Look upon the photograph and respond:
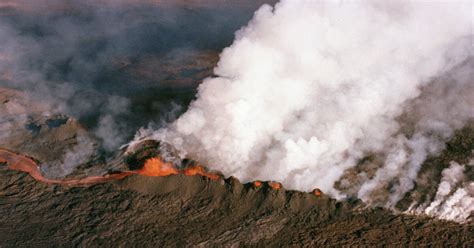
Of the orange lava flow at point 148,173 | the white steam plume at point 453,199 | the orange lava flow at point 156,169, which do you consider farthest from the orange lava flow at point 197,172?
the white steam plume at point 453,199


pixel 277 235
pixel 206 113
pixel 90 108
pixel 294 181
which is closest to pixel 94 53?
pixel 90 108

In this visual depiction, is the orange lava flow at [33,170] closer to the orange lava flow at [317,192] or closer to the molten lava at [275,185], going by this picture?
the molten lava at [275,185]

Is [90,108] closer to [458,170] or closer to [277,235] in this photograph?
[277,235]

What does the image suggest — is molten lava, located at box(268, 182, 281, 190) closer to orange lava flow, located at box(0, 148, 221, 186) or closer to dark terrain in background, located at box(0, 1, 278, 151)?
orange lava flow, located at box(0, 148, 221, 186)

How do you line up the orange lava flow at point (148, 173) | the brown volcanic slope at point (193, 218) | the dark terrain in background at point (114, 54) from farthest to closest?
the dark terrain in background at point (114, 54) → the orange lava flow at point (148, 173) → the brown volcanic slope at point (193, 218)

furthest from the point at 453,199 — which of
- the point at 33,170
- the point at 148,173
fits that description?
the point at 33,170

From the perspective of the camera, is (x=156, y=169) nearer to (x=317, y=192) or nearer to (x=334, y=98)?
(x=317, y=192)
